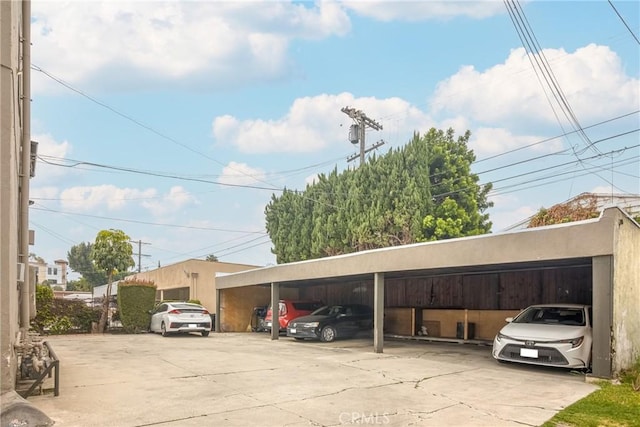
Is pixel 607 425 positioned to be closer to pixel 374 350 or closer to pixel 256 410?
pixel 256 410

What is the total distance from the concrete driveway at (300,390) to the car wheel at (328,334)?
3.41 meters

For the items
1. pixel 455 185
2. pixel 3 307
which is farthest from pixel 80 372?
pixel 455 185

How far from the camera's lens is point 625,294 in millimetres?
9172

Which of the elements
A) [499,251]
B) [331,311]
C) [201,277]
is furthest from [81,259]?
[499,251]

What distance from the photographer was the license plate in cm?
964

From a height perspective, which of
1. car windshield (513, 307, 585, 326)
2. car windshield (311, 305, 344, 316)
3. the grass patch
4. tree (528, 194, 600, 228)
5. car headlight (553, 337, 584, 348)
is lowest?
car windshield (311, 305, 344, 316)

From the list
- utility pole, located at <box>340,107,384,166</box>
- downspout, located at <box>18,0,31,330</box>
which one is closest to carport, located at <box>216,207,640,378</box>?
downspout, located at <box>18,0,31,330</box>

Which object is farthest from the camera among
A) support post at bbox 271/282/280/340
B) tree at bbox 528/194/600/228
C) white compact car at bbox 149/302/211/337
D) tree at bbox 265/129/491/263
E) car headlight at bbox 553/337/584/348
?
tree at bbox 265/129/491/263

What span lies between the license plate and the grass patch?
1439 millimetres

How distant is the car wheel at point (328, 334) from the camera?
16.0m

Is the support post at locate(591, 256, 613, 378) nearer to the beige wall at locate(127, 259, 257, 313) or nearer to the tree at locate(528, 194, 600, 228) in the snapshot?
the tree at locate(528, 194, 600, 228)

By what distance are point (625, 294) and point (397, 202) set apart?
58.1 feet

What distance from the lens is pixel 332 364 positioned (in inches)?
416

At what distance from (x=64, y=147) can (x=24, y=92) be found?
462 inches
